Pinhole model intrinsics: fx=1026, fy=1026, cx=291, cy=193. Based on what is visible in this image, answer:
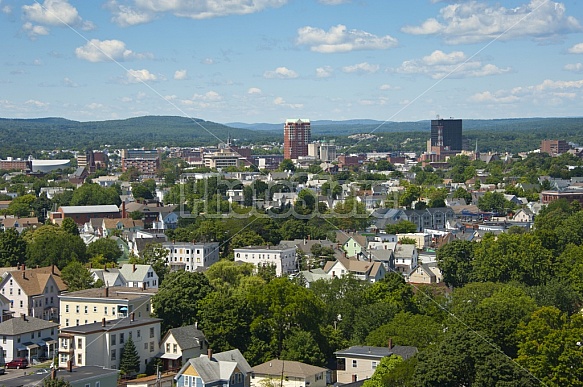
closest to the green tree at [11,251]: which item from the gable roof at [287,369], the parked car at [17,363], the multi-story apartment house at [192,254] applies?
the multi-story apartment house at [192,254]

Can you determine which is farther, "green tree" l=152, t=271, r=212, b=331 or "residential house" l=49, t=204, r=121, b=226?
"residential house" l=49, t=204, r=121, b=226

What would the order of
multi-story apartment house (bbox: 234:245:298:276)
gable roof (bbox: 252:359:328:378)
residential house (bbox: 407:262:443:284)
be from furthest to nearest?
multi-story apartment house (bbox: 234:245:298:276)
residential house (bbox: 407:262:443:284)
gable roof (bbox: 252:359:328:378)

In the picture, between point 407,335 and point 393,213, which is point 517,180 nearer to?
point 393,213

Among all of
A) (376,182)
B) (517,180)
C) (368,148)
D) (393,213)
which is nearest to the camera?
(393,213)

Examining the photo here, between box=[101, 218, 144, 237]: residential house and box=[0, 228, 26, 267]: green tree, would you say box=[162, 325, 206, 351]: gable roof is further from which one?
box=[101, 218, 144, 237]: residential house

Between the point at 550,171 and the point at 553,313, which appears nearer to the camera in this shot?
the point at 553,313

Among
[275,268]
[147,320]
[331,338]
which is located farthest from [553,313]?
[275,268]

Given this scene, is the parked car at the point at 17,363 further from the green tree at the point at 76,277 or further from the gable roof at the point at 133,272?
the gable roof at the point at 133,272

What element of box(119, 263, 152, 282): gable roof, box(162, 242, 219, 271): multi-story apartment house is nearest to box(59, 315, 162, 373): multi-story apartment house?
box(119, 263, 152, 282): gable roof
